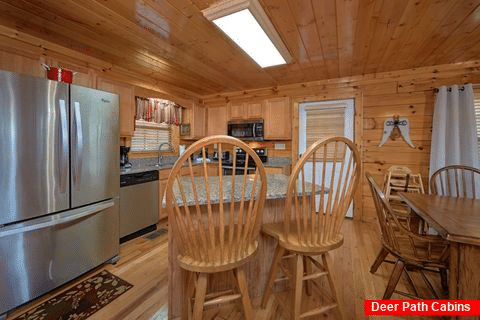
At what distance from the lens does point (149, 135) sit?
3.78 m

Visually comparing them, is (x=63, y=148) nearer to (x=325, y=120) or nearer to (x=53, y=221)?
(x=53, y=221)

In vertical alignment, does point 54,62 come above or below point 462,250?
above

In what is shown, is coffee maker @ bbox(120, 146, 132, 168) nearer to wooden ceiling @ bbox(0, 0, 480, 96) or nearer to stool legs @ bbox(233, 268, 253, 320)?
wooden ceiling @ bbox(0, 0, 480, 96)

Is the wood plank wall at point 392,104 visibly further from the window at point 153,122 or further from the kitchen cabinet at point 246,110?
the window at point 153,122

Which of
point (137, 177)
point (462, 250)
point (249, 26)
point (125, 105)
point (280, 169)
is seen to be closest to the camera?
point (462, 250)

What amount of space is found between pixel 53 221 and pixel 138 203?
110cm

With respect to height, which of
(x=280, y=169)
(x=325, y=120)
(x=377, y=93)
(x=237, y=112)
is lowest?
(x=280, y=169)

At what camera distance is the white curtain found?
2.73 m

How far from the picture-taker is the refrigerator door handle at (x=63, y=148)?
5.64ft

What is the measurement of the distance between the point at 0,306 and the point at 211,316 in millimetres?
1428

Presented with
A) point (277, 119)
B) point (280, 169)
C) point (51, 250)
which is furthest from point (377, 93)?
point (51, 250)

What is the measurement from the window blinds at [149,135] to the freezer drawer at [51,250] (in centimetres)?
162

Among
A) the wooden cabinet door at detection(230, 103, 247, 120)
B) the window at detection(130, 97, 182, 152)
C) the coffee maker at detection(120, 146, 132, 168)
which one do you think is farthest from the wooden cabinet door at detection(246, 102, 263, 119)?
the coffee maker at detection(120, 146, 132, 168)

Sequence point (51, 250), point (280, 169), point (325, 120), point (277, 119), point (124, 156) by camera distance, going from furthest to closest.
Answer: point (277, 119) → point (280, 169) → point (325, 120) → point (124, 156) → point (51, 250)
